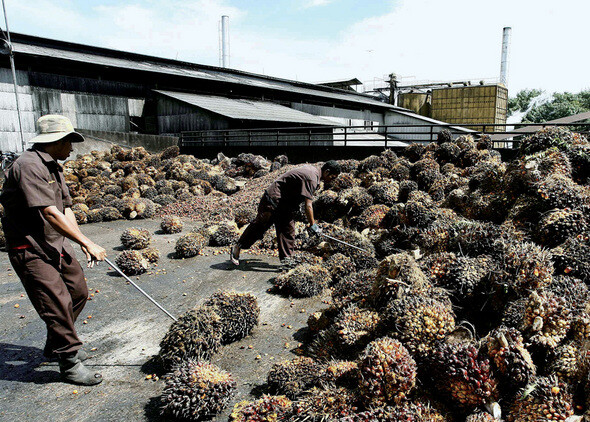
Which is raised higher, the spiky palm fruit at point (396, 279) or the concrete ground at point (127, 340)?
the spiky palm fruit at point (396, 279)

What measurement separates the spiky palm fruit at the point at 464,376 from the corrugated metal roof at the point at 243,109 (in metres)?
21.7

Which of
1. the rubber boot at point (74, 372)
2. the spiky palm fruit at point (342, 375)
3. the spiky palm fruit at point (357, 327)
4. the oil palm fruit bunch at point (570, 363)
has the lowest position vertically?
the rubber boot at point (74, 372)

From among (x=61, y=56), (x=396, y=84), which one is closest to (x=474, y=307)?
(x=61, y=56)

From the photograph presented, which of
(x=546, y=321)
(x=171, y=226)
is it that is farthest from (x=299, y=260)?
(x=171, y=226)

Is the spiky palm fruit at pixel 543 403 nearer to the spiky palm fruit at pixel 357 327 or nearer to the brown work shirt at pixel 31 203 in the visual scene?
the spiky palm fruit at pixel 357 327

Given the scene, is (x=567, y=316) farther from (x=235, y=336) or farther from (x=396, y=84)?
(x=396, y=84)

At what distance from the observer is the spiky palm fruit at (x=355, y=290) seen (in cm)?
455

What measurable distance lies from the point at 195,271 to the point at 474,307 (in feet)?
17.7

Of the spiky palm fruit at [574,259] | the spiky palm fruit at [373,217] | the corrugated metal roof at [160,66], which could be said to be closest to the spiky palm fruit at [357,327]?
the spiky palm fruit at [574,259]

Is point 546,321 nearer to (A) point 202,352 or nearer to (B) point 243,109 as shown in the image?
(A) point 202,352

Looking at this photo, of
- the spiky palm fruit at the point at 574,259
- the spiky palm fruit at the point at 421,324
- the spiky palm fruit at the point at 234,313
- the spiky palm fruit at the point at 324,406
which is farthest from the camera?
the spiky palm fruit at the point at 234,313

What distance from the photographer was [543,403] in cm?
271

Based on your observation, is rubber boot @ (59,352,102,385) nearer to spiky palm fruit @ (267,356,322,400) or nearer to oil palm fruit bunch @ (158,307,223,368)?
oil palm fruit bunch @ (158,307,223,368)

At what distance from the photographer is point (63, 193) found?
4223 millimetres
